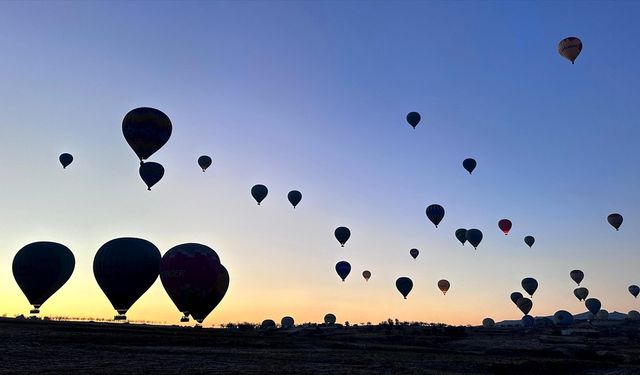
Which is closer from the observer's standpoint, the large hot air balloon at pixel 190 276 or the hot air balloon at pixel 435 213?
the large hot air balloon at pixel 190 276

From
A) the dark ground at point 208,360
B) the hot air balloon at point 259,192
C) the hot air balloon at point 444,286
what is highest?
the hot air balloon at point 259,192

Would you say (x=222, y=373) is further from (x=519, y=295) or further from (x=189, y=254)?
(x=519, y=295)

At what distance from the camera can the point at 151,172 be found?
4909 centimetres

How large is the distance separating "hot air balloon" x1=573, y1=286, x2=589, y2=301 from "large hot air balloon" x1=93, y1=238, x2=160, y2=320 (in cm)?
10578

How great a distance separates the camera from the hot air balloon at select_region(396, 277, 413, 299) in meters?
83.1

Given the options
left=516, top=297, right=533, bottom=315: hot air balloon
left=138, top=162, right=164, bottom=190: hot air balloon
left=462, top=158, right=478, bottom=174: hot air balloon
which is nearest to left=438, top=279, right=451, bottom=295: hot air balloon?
left=516, top=297, right=533, bottom=315: hot air balloon

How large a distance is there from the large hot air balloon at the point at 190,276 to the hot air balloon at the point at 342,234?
120 ft

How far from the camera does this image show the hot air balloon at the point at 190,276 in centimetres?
3825

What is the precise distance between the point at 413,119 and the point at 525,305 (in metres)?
65.1

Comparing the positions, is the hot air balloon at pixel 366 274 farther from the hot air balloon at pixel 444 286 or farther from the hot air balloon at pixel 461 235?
the hot air balloon at pixel 461 235

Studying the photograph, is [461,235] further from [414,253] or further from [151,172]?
[151,172]

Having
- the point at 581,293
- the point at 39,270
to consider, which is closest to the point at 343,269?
the point at 39,270

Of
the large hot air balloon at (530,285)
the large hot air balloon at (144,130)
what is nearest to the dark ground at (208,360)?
the large hot air balloon at (144,130)

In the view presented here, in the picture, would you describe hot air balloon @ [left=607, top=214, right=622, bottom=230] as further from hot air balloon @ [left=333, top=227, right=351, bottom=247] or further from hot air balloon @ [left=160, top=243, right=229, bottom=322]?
hot air balloon @ [left=160, top=243, right=229, bottom=322]
